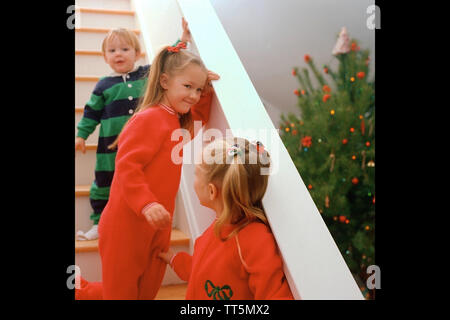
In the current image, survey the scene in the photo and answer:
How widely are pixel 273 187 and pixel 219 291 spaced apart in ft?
0.96

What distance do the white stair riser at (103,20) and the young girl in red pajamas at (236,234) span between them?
2107mm

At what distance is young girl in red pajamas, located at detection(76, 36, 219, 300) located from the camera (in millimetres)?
1160

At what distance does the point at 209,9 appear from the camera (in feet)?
5.31

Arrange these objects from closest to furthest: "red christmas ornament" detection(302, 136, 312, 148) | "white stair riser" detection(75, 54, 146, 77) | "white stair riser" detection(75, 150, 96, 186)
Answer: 1. "white stair riser" detection(75, 150, 96, 186)
2. "white stair riser" detection(75, 54, 146, 77)
3. "red christmas ornament" detection(302, 136, 312, 148)

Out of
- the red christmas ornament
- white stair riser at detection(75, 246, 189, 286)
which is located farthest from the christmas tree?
white stair riser at detection(75, 246, 189, 286)

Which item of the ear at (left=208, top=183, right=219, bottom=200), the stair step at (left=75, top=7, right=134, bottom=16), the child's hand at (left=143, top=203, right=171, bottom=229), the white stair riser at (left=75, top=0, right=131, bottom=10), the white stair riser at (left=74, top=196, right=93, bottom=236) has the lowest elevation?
the white stair riser at (left=74, top=196, right=93, bottom=236)

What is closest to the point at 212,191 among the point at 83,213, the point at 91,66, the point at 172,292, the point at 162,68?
the point at 162,68

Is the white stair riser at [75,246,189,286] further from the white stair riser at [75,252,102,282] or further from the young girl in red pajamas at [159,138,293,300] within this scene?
the young girl in red pajamas at [159,138,293,300]

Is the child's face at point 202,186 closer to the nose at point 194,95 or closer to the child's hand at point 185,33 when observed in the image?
the nose at point 194,95

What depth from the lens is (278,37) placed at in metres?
3.29

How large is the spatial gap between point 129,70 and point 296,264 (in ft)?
4.30

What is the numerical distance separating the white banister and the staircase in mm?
204
